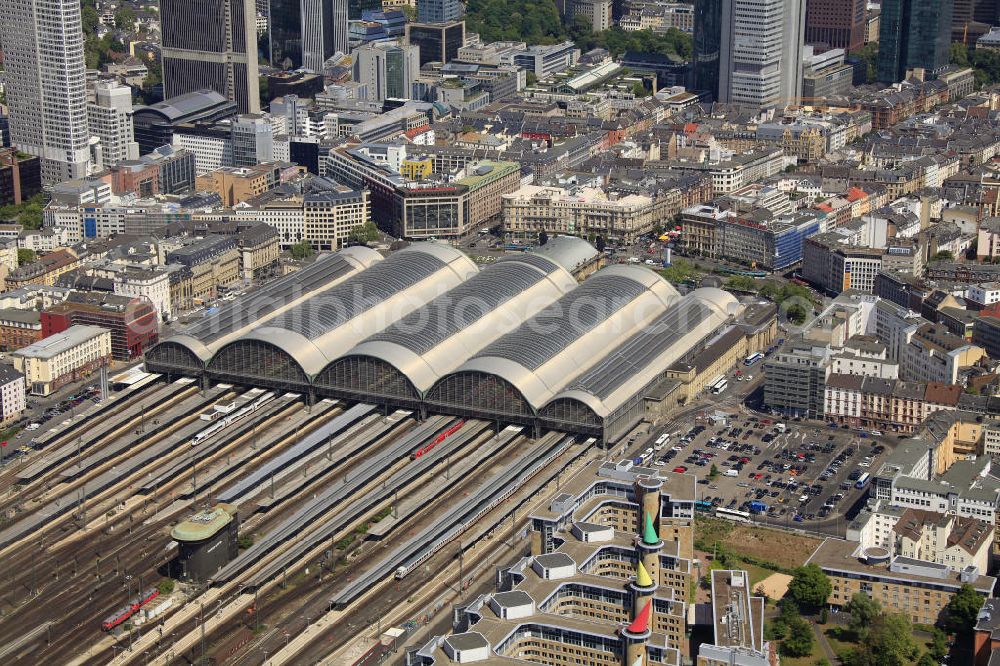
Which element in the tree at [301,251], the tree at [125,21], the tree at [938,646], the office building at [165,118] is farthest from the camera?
the tree at [125,21]

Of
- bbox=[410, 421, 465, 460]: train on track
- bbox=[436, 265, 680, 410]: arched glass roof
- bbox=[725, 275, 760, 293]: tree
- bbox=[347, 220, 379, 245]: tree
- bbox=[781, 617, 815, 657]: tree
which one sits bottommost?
bbox=[781, 617, 815, 657]: tree

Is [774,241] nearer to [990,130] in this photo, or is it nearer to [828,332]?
[828,332]

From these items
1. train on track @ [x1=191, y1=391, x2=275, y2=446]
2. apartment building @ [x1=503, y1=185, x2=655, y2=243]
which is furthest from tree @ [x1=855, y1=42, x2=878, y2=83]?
train on track @ [x1=191, y1=391, x2=275, y2=446]

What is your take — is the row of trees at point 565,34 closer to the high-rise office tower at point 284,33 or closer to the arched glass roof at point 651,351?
the high-rise office tower at point 284,33

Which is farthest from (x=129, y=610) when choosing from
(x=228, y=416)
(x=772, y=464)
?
(x=772, y=464)

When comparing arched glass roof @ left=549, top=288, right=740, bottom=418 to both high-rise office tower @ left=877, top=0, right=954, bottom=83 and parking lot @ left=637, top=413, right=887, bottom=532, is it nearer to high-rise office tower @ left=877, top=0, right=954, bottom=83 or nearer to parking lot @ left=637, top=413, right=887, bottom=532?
parking lot @ left=637, top=413, right=887, bottom=532

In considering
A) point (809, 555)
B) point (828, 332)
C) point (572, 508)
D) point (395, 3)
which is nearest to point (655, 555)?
point (572, 508)

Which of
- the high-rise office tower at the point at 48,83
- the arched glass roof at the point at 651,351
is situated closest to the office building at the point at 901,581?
the arched glass roof at the point at 651,351
